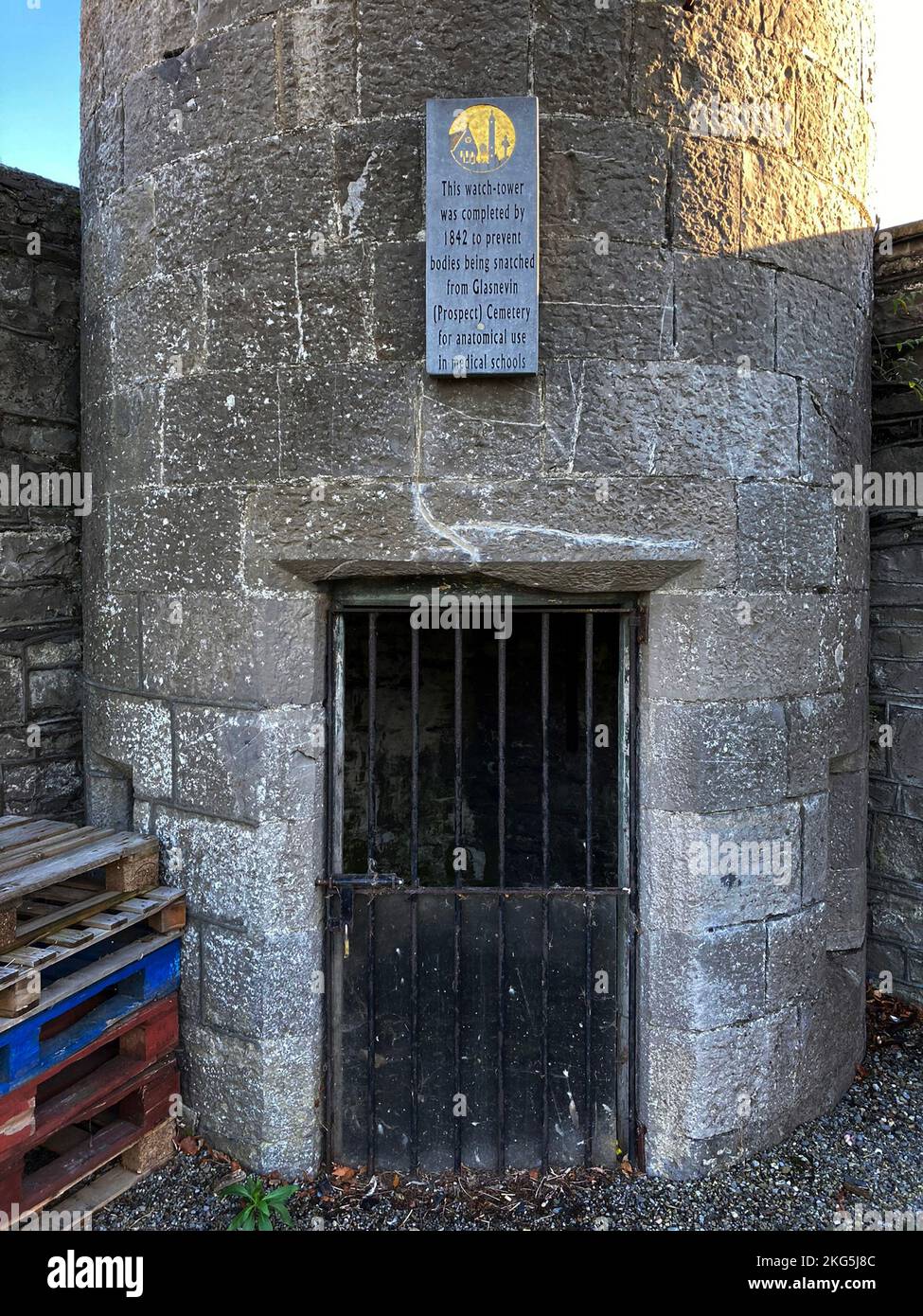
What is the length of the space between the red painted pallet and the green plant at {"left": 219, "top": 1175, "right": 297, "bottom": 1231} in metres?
0.32

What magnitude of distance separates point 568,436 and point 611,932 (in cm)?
165

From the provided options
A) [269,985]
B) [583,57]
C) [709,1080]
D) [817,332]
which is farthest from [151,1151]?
[583,57]

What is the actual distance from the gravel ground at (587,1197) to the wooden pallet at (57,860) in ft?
3.06

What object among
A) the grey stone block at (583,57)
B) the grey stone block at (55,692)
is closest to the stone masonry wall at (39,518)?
the grey stone block at (55,692)

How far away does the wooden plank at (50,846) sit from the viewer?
8.21ft

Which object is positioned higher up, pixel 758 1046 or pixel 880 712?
pixel 880 712

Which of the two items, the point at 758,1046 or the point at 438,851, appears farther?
the point at 438,851

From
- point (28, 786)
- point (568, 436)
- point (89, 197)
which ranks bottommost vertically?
point (28, 786)

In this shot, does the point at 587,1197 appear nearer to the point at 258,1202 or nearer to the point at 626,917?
the point at 626,917

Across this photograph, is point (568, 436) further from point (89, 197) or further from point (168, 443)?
point (89, 197)

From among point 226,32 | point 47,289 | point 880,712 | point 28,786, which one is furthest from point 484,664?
point 226,32

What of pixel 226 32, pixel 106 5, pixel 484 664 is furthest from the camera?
pixel 484 664

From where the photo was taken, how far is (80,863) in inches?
100

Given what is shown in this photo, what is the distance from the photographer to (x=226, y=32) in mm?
2631
